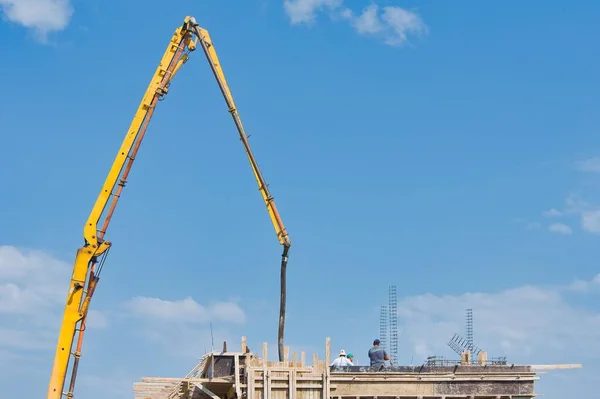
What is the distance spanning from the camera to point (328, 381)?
37094 mm

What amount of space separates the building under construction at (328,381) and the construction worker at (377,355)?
0.58m

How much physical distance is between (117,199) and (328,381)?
1204cm

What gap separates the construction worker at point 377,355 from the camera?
38.6 meters

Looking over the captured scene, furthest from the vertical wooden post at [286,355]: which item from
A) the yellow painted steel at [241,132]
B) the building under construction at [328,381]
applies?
the yellow painted steel at [241,132]

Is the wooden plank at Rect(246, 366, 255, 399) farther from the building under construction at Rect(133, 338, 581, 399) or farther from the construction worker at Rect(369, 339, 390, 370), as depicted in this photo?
the construction worker at Rect(369, 339, 390, 370)

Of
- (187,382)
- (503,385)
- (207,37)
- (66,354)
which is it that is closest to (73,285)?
(66,354)

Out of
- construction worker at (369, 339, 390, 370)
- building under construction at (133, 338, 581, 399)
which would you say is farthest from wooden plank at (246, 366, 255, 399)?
construction worker at (369, 339, 390, 370)

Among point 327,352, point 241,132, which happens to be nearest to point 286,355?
point 327,352

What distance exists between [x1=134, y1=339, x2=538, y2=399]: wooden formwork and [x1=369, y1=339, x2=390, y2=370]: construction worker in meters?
0.66

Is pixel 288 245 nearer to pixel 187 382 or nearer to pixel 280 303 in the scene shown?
pixel 280 303

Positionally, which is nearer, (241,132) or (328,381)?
(328,381)

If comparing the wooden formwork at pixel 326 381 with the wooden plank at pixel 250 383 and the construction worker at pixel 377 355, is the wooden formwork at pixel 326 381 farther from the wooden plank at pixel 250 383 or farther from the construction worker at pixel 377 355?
the construction worker at pixel 377 355

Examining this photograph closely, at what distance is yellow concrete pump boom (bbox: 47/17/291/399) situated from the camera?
126 ft

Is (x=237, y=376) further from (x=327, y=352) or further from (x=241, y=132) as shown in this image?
(x=241, y=132)
